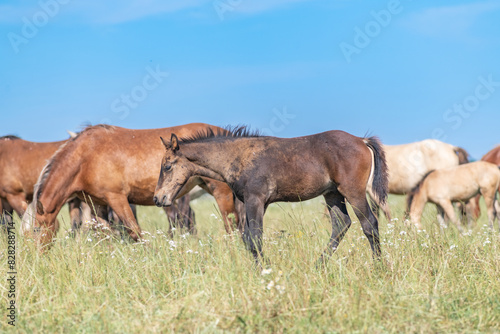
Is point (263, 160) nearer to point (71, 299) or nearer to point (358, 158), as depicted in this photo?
point (358, 158)

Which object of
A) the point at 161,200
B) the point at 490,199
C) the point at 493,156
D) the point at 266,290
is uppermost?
the point at 161,200

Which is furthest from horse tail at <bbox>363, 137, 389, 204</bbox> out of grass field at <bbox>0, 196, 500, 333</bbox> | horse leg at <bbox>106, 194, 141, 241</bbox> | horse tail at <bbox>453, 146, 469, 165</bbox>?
horse tail at <bbox>453, 146, 469, 165</bbox>

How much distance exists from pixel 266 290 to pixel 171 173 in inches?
105

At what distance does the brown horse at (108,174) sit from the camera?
8.90 metres

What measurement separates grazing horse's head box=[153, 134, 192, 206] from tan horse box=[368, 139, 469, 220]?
8820mm

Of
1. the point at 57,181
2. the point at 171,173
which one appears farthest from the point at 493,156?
the point at 57,181

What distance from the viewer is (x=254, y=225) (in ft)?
22.4

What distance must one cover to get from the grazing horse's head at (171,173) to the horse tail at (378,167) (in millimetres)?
2399

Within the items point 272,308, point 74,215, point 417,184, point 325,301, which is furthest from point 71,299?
point 417,184

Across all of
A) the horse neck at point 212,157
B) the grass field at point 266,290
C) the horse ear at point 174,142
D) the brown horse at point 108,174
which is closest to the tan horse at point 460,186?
the brown horse at point 108,174

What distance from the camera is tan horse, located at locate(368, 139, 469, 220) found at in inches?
592

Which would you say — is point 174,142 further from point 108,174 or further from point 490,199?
point 490,199

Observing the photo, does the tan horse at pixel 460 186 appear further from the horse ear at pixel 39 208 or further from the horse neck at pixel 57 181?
the horse ear at pixel 39 208

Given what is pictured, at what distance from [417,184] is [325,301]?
34.6ft
